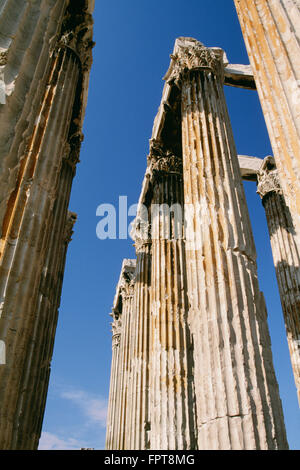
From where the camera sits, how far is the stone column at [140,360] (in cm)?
1152

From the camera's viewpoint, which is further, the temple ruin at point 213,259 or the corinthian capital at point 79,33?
the corinthian capital at point 79,33

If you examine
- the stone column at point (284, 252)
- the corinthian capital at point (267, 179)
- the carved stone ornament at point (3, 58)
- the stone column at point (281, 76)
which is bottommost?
the carved stone ornament at point (3, 58)

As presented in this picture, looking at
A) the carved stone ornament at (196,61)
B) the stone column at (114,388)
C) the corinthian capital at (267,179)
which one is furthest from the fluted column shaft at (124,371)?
the carved stone ornament at (196,61)

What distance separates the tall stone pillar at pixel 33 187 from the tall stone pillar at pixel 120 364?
7.00 meters

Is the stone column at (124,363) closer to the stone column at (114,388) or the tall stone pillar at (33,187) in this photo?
the stone column at (114,388)

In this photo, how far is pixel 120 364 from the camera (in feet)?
59.3

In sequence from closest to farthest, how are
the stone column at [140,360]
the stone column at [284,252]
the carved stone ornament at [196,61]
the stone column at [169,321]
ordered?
the stone column at [169,321]
the carved stone ornament at [196,61]
the stone column at [140,360]
the stone column at [284,252]

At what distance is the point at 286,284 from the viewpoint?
12688mm

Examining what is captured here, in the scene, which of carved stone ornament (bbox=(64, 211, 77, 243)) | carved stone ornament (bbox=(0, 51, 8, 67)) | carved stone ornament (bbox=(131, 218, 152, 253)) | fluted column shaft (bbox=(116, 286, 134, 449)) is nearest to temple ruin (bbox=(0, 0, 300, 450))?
carved stone ornament (bbox=(0, 51, 8, 67))

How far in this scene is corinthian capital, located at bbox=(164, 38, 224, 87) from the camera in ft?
35.3

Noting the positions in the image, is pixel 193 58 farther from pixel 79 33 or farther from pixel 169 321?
pixel 169 321
